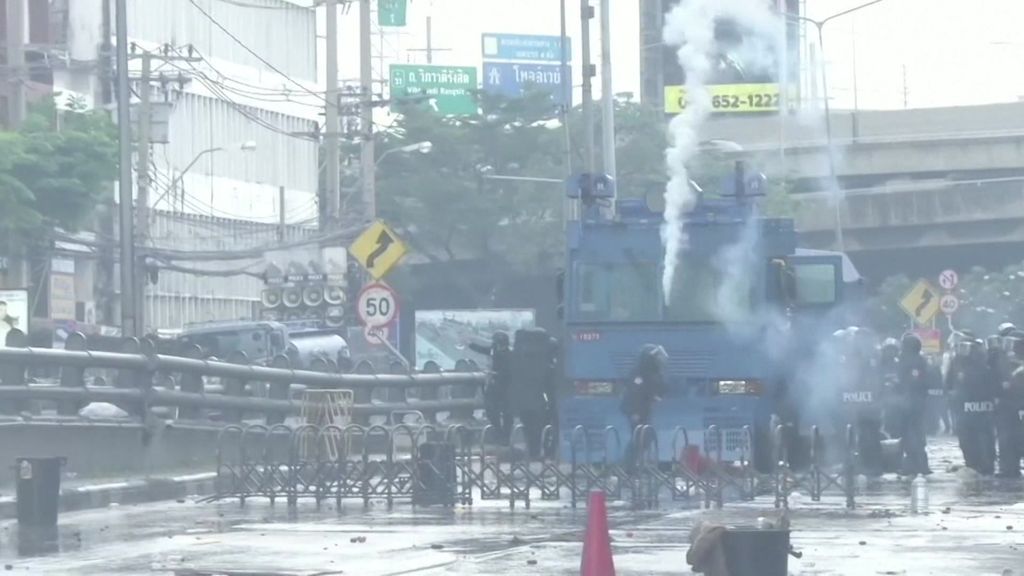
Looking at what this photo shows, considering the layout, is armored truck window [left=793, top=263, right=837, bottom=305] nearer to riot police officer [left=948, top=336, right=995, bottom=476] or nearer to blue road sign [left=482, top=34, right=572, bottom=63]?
riot police officer [left=948, top=336, right=995, bottom=476]

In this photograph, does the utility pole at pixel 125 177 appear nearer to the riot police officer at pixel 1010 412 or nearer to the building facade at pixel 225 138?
the riot police officer at pixel 1010 412

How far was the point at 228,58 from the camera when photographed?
76.4 meters

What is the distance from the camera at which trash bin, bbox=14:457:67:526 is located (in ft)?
56.7

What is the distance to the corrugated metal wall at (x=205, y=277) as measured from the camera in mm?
71688

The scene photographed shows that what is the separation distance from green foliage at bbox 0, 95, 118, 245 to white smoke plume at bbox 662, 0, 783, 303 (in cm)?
2320

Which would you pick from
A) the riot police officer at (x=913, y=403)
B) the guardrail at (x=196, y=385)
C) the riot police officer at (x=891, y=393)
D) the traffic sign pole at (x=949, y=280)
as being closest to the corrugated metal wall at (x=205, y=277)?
the traffic sign pole at (x=949, y=280)

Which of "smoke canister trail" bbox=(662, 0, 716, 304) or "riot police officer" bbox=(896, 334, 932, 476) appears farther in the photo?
"riot police officer" bbox=(896, 334, 932, 476)

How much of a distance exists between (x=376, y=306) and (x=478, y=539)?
1331 cm

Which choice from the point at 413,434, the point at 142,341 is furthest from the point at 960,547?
the point at 142,341

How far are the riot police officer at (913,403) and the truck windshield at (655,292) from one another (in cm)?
337

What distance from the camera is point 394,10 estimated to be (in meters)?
66.8

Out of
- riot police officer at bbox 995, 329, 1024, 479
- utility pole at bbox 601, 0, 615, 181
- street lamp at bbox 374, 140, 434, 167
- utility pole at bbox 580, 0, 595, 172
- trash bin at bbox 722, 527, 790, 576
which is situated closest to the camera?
trash bin at bbox 722, 527, 790, 576

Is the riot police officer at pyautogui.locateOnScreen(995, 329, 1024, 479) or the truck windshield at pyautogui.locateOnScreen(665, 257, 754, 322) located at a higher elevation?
the truck windshield at pyautogui.locateOnScreen(665, 257, 754, 322)

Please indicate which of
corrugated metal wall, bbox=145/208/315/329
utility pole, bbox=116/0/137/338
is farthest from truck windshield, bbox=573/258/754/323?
corrugated metal wall, bbox=145/208/315/329
